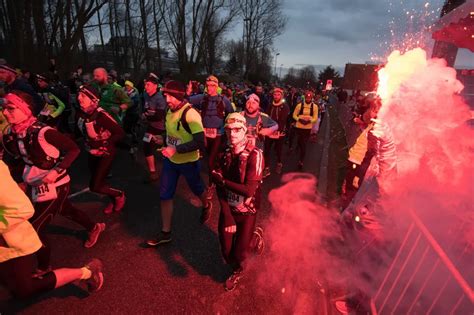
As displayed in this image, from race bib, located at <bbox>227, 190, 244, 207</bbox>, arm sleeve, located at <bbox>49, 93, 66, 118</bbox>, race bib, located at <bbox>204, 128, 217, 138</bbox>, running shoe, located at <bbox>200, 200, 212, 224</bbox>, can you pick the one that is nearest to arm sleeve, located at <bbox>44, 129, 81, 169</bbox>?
race bib, located at <bbox>227, 190, 244, 207</bbox>

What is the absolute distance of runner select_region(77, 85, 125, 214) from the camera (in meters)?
4.21

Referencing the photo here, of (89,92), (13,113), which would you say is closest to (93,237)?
(13,113)

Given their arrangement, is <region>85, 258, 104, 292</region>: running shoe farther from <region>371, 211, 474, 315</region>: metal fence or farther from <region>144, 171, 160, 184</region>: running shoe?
<region>144, 171, 160, 184</region>: running shoe

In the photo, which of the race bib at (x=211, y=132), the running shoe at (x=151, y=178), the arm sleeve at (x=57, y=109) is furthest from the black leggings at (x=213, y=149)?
the arm sleeve at (x=57, y=109)

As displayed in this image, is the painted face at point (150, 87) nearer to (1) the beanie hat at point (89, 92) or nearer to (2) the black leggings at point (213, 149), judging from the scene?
(2) the black leggings at point (213, 149)

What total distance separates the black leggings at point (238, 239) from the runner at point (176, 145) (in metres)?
1.02

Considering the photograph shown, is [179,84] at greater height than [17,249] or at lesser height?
greater

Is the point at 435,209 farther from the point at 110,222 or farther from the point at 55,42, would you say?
the point at 55,42

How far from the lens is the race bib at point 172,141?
3988 millimetres

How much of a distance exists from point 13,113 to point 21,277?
1.56 metres

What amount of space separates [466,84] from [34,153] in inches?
369

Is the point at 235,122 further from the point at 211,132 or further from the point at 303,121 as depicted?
the point at 303,121

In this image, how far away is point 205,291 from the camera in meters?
3.33

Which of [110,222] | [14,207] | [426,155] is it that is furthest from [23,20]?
[426,155]
